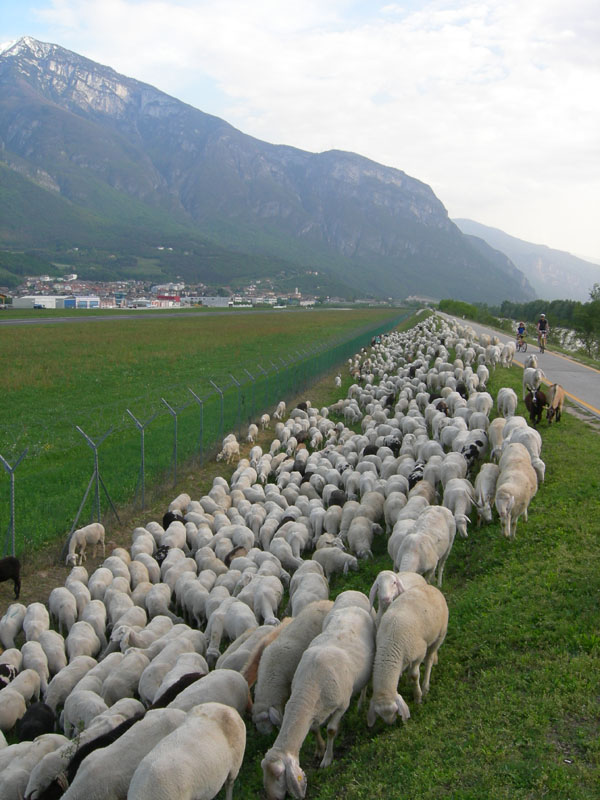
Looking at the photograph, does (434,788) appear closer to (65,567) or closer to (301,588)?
(301,588)

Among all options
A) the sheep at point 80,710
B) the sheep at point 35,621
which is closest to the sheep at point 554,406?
the sheep at point 35,621

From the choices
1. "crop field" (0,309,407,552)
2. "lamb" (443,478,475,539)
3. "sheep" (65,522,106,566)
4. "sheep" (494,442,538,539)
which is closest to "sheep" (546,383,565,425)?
"sheep" (494,442,538,539)

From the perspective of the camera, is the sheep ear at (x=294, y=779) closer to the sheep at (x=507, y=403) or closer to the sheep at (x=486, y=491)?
the sheep at (x=486, y=491)

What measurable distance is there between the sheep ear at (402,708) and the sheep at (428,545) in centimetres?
252

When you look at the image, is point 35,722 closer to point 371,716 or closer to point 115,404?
point 371,716

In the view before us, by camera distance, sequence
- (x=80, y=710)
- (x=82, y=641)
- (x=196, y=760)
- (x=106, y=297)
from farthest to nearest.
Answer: (x=106, y=297) < (x=82, y=641) < (x=80, y=710) < (x=196, y=760)

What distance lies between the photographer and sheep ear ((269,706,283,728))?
22.4ft

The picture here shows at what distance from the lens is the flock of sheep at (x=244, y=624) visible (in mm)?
6094

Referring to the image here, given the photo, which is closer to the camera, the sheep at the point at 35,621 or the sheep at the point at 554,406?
the sheep at the point at 35,621

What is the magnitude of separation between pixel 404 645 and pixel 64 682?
14.9ft

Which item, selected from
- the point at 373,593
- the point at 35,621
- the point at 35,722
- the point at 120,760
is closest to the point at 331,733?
the point at 373,593

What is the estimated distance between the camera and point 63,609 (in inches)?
416

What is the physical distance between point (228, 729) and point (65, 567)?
8.05 m

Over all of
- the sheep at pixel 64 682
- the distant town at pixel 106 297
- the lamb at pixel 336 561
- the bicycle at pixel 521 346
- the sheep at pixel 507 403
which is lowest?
the distant town at pixel 106 297
